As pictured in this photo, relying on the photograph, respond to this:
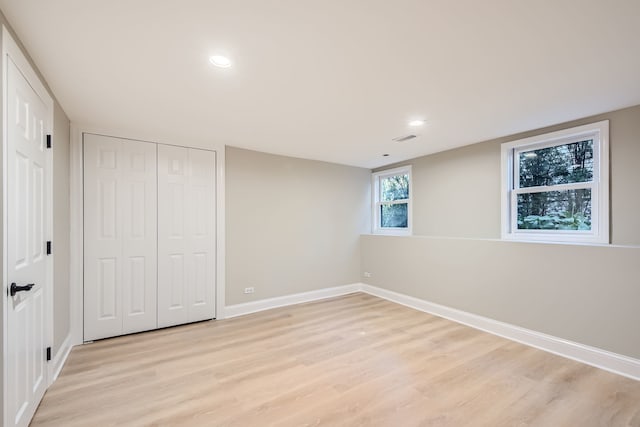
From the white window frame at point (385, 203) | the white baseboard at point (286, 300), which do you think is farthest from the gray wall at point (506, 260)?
the white baseboard at point (286, 300)

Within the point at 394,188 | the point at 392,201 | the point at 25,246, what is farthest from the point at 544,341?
the point at 25,246

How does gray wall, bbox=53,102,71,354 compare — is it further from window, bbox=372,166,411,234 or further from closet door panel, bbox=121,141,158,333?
window, bbox=372,166,411,234

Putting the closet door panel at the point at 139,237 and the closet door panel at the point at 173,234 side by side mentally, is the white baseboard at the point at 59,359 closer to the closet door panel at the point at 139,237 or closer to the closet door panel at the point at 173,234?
the closet door panel at the point at 139,237

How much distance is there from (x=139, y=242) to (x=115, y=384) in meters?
1.55

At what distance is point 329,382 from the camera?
2.30m

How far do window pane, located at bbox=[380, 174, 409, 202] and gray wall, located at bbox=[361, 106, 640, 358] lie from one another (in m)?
0.29

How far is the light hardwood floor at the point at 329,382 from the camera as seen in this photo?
6.25 ft

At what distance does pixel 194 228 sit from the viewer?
367 cm

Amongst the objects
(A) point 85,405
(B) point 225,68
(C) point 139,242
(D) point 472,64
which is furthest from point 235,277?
(D) point 472,64

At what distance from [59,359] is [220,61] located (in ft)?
9.56

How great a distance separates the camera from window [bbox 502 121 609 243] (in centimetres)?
279

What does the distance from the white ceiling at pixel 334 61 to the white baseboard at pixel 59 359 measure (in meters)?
2.23

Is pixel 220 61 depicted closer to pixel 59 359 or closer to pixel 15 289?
pixel 15 289

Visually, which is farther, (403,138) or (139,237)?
(403,138)
